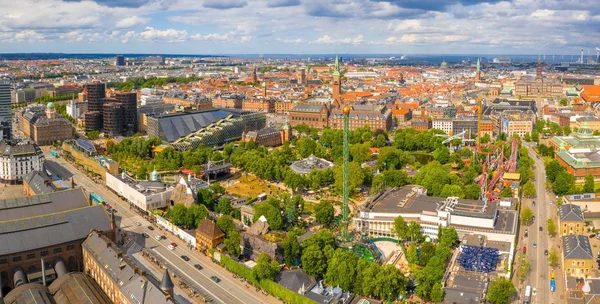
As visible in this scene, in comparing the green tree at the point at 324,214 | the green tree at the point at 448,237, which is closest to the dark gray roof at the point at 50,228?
the green tree at the point at 324,214

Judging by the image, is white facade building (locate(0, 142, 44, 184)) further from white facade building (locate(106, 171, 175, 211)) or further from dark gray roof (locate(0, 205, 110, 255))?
dark gray roof (locate(0, 205, 110, 255))

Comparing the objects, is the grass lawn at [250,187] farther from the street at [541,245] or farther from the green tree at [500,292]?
the green tree at [500,292]

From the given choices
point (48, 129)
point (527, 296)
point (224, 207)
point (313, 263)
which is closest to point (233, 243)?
point (313, 263)

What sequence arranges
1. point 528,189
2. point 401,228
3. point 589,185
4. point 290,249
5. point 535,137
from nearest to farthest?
point 290,249 < point 401,228 < point 589,185 < point 528,189 < point 535,137

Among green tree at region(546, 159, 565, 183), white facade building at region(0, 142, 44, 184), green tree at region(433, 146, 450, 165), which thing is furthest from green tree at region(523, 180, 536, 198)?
white facade building at region(0, 142, 44, 184)

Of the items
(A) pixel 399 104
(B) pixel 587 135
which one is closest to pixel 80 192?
(B) pixel 587 135

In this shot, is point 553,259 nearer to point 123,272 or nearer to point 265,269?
point 265,269
